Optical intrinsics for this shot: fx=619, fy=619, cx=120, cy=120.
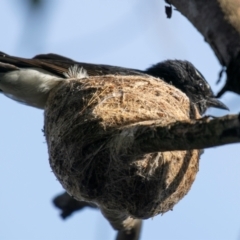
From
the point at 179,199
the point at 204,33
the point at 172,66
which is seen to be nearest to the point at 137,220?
the point at 179,199

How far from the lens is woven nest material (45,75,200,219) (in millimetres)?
4324

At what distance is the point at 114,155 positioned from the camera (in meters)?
4.06

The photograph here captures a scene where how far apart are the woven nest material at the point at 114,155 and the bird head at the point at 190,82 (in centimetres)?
125

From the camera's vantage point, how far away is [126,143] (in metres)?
3.66

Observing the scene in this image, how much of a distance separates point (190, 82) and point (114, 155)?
2350 mm

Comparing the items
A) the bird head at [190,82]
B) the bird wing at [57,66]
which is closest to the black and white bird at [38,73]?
the bird wing at [57,66]

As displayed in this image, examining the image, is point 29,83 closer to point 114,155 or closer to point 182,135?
point 114,155

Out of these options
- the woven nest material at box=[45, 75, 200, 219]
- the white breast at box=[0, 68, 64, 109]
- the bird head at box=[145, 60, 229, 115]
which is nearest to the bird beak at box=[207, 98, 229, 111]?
the bird head at box=[145, 60, 229, 115]

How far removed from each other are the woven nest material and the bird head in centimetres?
125

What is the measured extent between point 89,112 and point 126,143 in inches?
40.1

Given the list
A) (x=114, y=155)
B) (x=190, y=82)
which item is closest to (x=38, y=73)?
(x=190, y=82)

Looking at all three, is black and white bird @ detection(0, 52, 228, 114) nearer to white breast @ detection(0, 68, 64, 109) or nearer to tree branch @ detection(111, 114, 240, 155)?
white breast @ detection(0, 68, 64, 109)

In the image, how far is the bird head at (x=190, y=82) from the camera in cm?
615

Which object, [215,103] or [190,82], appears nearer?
[215,103]
